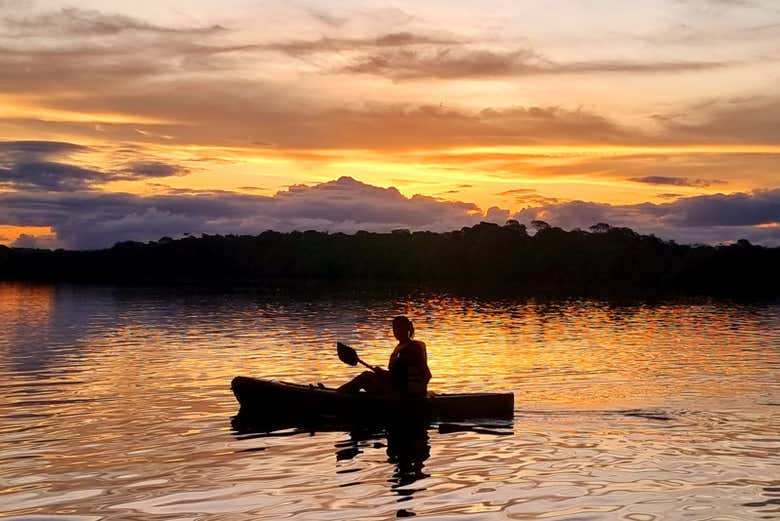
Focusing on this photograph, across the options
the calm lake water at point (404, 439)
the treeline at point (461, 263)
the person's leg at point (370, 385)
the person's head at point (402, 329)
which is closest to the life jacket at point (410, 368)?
the person's head at point (402, 329)

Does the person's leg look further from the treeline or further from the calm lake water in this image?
the treeline

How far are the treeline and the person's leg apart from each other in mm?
82961

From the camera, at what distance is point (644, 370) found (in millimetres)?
31438

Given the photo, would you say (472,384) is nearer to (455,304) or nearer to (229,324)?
(229,324)

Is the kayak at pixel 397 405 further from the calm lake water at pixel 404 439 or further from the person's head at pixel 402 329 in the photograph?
the person's head at pixel 402 329

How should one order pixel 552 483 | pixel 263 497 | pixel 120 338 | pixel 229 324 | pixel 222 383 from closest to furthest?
pixel 263 497
pixel 552 483
pixel 222 383
pixel 120 338
pixel 229 324

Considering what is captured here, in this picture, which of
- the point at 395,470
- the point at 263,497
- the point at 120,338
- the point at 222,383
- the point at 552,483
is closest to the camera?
the point at 263,497

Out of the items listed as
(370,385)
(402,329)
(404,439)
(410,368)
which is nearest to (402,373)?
(410,368)

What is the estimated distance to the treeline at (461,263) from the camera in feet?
409

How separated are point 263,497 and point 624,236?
5432 inches

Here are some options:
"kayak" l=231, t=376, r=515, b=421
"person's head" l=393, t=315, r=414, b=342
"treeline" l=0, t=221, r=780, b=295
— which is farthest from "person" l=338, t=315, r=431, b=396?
"treeline" l=0, t=221, r=780, b=295

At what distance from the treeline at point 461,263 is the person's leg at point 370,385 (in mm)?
82961

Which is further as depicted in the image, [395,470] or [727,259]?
[727,259]

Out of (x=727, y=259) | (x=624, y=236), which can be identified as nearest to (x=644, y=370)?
(x=727, y=259)
